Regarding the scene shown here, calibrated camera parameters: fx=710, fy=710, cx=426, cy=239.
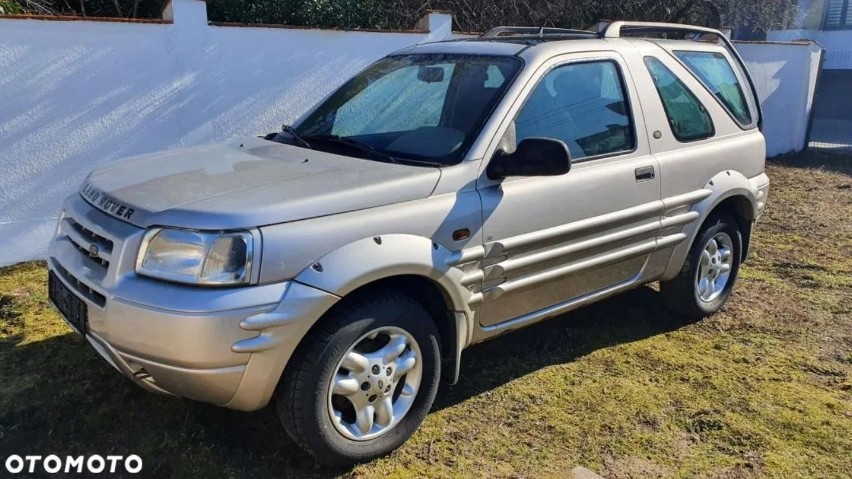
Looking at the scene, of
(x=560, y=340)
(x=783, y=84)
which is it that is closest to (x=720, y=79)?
(x=560, y=340)

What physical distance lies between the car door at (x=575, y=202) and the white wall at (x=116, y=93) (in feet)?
11.9

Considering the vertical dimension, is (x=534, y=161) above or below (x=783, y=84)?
above

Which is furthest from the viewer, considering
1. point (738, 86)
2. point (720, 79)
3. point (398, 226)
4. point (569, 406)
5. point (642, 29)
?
point (738, 86)

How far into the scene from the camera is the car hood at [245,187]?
2750mm

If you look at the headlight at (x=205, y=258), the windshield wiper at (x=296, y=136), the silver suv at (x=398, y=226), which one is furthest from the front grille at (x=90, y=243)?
the windshield wiper at (x=296, y=136)

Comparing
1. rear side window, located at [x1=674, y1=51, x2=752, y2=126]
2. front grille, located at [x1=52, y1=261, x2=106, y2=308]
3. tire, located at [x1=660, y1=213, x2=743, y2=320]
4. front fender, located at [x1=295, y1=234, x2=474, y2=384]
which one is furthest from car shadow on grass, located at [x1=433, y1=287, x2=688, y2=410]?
front grille, located at [x1=52, y1=261, x2=106, y2=308]

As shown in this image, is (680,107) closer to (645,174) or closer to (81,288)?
(645,174)

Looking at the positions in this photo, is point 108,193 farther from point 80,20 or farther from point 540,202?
point 80,20

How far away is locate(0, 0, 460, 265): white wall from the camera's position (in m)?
5.48

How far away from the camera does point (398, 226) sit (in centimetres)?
303

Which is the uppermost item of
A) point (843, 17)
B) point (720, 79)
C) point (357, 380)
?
point (843, 17)

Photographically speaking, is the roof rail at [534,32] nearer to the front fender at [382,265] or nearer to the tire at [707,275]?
the tire at [707,275]

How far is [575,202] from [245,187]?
1.70 meters

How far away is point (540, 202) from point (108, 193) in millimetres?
2010
